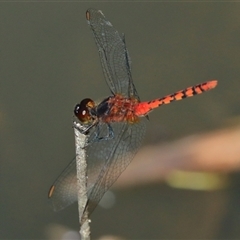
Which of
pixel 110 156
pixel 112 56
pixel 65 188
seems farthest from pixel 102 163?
pixel 112 56

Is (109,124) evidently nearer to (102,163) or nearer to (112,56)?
(102,163)

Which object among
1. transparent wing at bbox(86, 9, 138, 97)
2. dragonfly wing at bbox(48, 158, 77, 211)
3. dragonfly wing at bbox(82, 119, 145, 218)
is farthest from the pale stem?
transparent wing at bbox(86, 9, 138, 97)

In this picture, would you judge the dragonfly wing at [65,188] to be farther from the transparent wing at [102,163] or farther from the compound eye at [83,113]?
the compound eye at [83,113]

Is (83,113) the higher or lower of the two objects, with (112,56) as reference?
lower

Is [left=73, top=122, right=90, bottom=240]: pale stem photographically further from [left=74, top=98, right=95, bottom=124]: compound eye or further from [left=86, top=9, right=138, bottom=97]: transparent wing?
[left=86, top=9, right=138, bottom=97]: transparent wing

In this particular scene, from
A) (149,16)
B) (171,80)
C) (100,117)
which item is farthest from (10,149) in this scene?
(149,16)

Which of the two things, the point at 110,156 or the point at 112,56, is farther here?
the point at 112,56

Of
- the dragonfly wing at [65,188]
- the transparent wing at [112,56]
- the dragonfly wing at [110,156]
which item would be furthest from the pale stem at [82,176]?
the transparent wing at [112,56]
